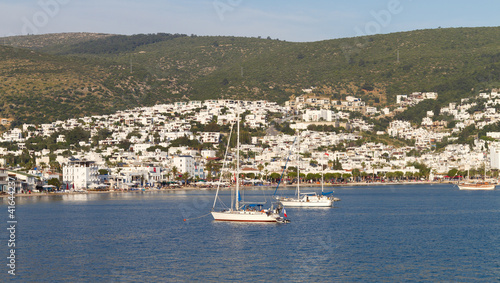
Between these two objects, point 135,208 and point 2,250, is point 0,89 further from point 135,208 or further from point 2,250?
point 2,250

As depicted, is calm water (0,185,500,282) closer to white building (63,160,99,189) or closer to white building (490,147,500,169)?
white building (63,160,99,189)

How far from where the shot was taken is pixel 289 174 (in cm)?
12575

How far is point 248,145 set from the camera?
5969 inches

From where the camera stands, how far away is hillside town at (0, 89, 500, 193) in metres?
112

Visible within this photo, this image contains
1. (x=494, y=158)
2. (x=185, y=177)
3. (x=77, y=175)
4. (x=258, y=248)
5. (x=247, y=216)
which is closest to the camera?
(x=258, y=248)

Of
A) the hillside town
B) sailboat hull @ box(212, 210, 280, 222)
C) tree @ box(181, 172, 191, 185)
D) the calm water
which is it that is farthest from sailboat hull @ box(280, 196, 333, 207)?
tree @ box(181, 172, 191, 185)

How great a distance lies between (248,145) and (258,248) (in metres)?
117

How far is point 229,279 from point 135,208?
36.8m

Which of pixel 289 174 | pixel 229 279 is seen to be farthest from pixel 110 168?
pixel 229 279

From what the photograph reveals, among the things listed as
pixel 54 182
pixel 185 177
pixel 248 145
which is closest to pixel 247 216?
pixel 54 182

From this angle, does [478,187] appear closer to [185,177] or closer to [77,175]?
[185,177]

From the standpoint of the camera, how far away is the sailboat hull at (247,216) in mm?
44781

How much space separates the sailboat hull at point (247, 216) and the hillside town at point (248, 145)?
161ft

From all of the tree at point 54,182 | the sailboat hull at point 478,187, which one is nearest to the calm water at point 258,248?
the tree at point 54,182
